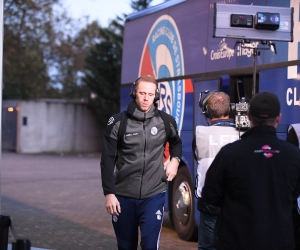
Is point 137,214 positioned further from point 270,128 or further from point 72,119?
point 72,119

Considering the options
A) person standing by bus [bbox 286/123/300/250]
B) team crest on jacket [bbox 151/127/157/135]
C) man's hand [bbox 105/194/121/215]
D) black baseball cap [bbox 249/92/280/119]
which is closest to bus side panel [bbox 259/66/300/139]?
team crest on jacket [bbox 151/127/157/135]

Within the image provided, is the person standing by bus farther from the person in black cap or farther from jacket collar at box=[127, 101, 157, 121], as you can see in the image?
jacket collar at box=[127, 101, 157, 121]

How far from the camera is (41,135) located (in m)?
35.2

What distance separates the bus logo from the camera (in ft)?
34.3

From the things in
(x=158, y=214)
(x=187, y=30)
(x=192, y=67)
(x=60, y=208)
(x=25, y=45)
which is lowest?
(x=60, y=208)

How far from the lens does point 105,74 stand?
3684 centimetres

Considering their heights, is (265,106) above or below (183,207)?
above

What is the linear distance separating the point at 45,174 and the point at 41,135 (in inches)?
519

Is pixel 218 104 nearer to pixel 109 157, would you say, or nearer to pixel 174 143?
pixel 174 143

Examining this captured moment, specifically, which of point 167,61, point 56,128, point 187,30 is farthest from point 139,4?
point 187,30

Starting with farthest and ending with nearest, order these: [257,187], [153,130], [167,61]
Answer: [167,61] → [153,130] → [257,187]

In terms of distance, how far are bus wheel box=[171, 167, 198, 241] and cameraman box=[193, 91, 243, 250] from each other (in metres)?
3.99

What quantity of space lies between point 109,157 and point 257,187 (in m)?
1.92

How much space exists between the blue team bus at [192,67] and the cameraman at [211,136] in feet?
7.03
